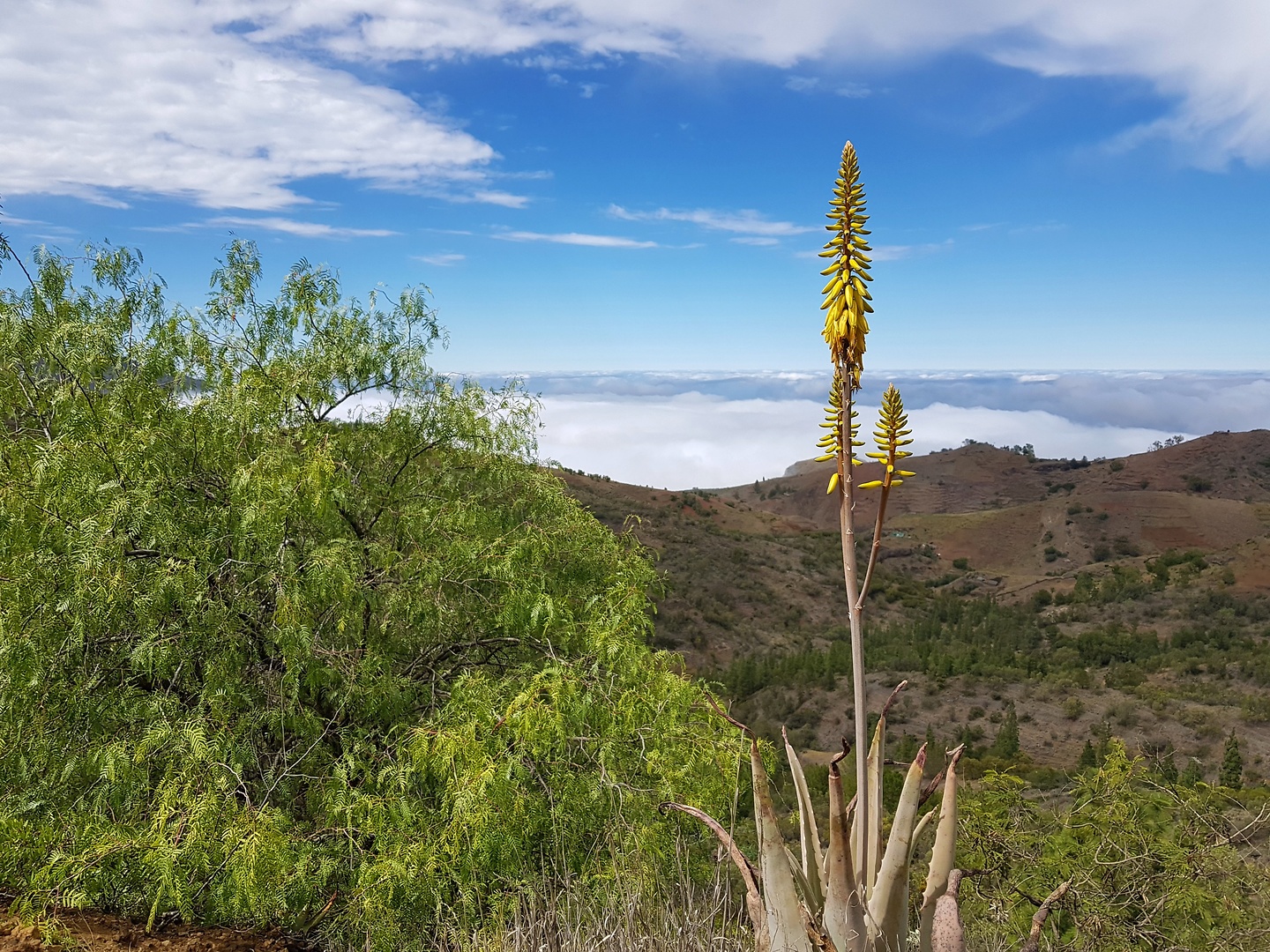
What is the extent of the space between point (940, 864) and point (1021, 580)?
152 feet

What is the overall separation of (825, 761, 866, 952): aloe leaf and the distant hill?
1.10m

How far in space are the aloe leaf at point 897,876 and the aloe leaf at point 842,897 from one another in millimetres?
64

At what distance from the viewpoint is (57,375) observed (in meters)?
7.30

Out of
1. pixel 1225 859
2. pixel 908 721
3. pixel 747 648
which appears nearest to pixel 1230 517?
pixel 747 648

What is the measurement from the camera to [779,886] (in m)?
2.79

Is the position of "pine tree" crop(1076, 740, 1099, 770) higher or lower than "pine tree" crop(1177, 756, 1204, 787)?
lower

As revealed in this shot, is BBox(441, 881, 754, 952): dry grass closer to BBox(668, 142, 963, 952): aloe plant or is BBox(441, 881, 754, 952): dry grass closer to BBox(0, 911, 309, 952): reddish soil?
BBox(668, 142, 963, 952): aloe plant

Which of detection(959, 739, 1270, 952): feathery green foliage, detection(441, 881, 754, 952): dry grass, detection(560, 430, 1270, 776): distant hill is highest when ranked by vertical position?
detection(441, 881, 754, 952): dry grass

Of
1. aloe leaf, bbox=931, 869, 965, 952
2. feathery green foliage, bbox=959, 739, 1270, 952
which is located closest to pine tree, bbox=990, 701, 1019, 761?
feathery green foliage, bbox=959, 739, 1270, 952

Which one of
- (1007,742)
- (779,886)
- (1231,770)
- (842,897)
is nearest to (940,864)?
(842,897)

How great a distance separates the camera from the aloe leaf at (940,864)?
289cm

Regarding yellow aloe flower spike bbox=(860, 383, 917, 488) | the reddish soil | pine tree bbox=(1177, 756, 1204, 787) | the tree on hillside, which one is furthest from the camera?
pine tree bbox=(1177, 756, 1204, 787)

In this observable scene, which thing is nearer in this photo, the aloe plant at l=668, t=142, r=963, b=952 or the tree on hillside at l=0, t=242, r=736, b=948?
the aloe plant at l=668, t=142, r=963, b=952

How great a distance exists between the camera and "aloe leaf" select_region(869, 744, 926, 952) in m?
2.73
